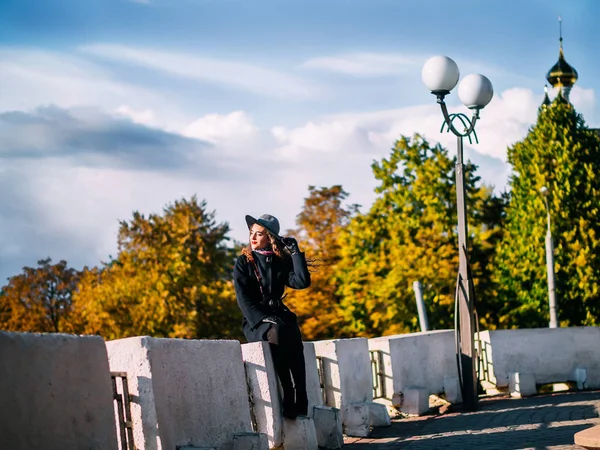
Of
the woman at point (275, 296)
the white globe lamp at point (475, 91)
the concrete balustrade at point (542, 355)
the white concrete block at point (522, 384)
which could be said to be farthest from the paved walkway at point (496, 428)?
the white globe lamp at point (475, 91)

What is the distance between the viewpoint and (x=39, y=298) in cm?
8300

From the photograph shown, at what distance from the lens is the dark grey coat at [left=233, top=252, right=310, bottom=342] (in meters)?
9.66

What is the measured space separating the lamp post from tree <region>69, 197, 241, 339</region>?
→ 4906 cm

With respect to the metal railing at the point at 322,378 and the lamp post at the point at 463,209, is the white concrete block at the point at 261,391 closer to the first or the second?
the metal railing at the point at 322,378

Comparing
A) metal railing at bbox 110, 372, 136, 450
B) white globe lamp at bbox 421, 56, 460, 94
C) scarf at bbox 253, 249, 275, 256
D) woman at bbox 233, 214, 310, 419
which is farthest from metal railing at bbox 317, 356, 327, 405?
white globe lamp at bbox 421, 56, 460, 94

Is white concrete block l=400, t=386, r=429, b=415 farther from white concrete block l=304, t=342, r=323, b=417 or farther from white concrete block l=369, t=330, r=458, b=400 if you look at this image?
white concrete block l=304, t=342, r=323, b=417

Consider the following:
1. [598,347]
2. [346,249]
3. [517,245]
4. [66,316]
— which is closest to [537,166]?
[517,245]

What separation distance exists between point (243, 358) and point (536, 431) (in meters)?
2.87

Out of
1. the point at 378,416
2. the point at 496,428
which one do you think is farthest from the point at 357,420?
the point at 496,428

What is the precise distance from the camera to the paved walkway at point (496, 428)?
9.82 meters

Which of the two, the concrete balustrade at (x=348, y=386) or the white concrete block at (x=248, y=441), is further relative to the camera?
the concrete balustrade at (x=348, y=386)

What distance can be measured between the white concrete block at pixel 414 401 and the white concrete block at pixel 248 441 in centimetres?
626

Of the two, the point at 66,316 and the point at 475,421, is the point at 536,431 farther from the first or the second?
the point at 66,316

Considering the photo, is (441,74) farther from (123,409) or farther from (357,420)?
(123,409)
